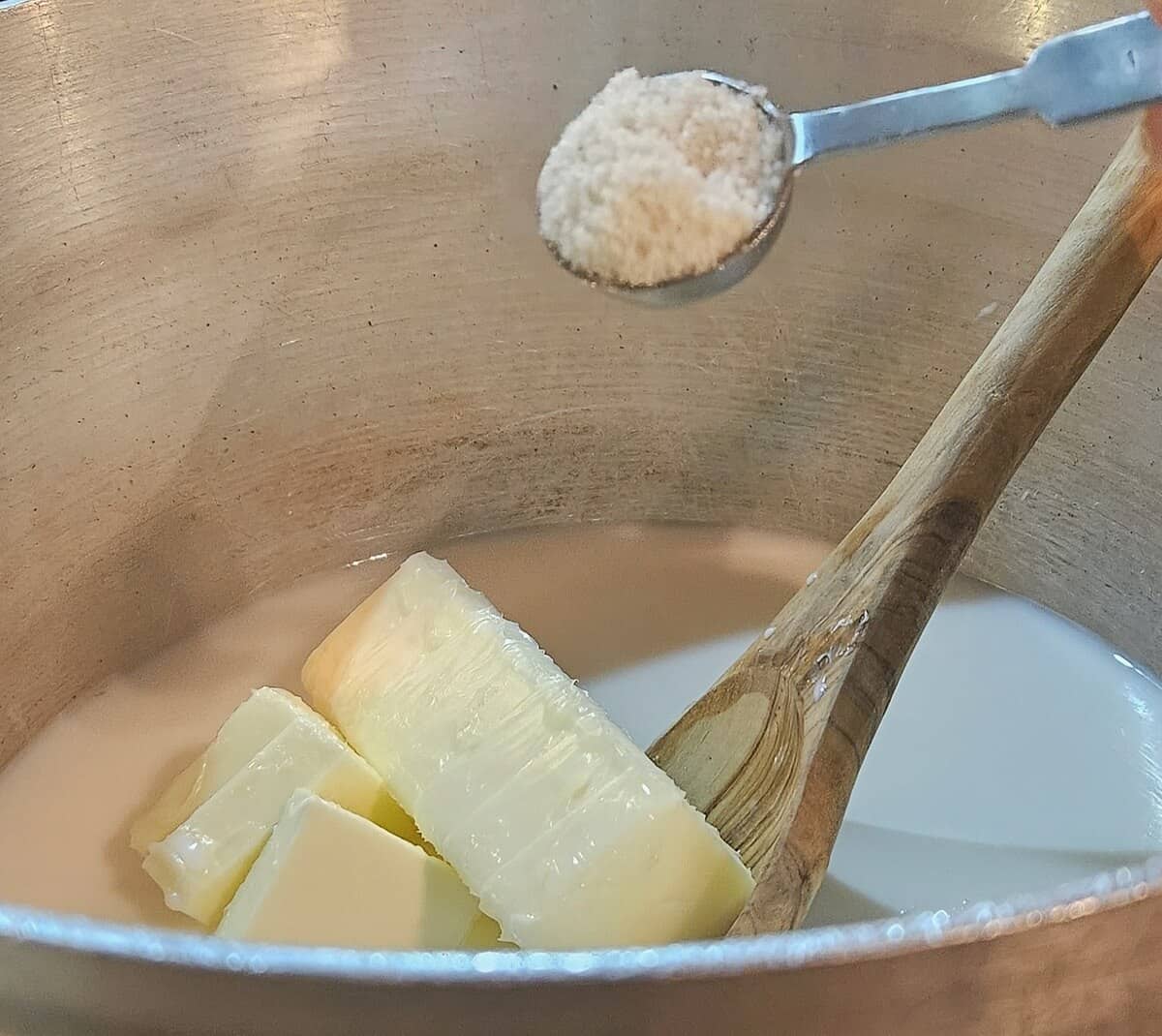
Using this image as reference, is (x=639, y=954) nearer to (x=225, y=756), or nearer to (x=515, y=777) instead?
(x=515, y=777)

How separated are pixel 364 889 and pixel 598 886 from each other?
0.39 feet

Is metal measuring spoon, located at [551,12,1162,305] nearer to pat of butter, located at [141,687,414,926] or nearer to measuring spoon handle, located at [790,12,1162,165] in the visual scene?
measuring spoon handle, located at [790,12,1162,165]

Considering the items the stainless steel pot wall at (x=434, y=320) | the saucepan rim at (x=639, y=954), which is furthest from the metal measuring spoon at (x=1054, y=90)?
the saucepan rim at (x=639, y=954)

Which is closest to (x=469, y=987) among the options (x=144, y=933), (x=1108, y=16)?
(x=144, y=933)

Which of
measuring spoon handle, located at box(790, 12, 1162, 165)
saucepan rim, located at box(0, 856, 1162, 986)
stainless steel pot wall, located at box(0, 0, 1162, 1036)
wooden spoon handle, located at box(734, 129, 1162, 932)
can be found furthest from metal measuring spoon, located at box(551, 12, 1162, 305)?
saucepan rim, located at box(0, 856, 1162, 986)

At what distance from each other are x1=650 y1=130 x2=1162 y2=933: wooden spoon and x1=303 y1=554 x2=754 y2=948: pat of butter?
0.04m

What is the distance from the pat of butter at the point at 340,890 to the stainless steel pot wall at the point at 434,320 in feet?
0.93

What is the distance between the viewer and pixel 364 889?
63 centimetres

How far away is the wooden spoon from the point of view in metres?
0.61

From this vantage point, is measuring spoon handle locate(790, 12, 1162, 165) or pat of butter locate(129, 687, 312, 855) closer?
measuring spoon handle locate(790, 12, 1162, 165)

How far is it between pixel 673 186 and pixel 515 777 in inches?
12.0

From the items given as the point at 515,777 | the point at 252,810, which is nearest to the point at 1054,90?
the point at 515,777

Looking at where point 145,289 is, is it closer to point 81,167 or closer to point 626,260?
point 81,167

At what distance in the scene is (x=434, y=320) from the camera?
2.97 feet
